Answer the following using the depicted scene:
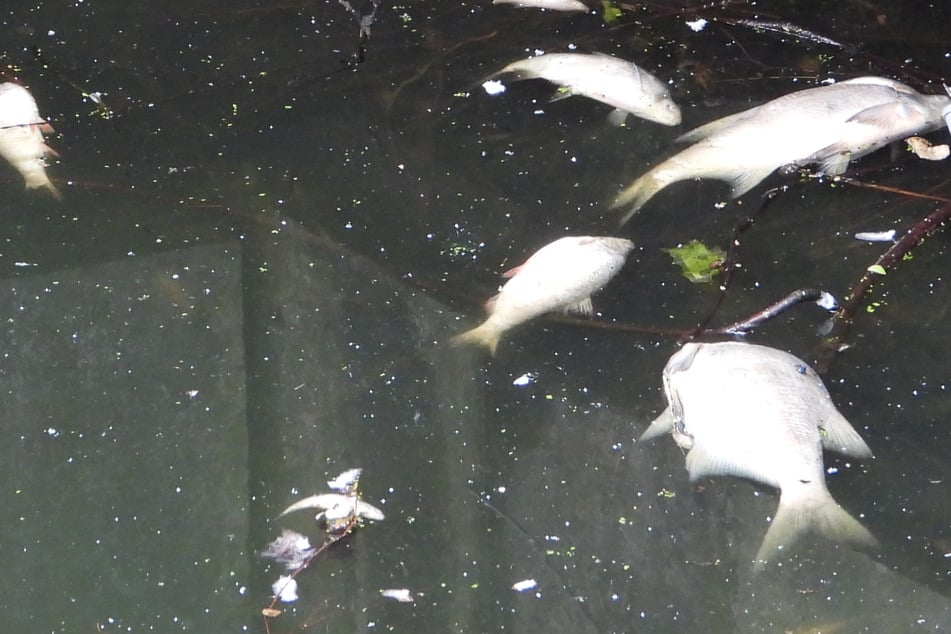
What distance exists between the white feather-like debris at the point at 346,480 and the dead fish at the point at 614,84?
1341mm

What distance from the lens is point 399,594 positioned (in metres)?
1.68

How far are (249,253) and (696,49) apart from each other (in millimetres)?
1591

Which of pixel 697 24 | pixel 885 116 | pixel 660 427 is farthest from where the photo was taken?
pixel 697 24

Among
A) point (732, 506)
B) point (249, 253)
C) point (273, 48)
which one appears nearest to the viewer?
point (732, 506)

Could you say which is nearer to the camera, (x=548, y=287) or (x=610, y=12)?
(x=548, y=287)

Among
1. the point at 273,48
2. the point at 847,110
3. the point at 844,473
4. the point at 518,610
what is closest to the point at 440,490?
the point at 518,610

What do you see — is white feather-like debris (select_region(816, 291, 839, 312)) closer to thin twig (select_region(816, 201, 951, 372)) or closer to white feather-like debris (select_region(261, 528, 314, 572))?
thin twig (select_region(816, 201, 951, 372))

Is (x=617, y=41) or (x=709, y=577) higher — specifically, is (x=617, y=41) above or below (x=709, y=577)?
above

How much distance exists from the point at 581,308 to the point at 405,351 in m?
0.41

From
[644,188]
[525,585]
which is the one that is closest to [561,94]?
[644,188]

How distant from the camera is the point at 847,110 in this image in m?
2.39

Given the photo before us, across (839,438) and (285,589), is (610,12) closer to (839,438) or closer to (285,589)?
(839,438)

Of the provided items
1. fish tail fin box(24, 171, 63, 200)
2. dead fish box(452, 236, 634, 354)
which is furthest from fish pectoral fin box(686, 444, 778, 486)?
fish tail fin box(24, 171, 63, 200)

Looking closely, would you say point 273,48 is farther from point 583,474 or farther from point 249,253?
point 583,474
